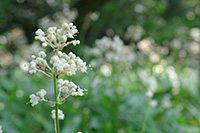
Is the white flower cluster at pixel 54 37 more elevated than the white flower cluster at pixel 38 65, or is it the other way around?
the white flower cluster at pixel 54 37

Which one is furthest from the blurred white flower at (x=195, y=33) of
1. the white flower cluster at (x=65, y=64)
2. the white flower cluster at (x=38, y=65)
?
the white flower cluster at (x=38, y=65)

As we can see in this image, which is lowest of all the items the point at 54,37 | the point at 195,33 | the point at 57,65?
the point at 57,65

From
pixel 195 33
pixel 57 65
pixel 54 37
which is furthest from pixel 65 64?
pixel 195 33

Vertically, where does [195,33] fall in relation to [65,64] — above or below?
above

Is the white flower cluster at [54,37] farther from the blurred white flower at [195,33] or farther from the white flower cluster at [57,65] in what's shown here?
the blurred white flower at [195,33]

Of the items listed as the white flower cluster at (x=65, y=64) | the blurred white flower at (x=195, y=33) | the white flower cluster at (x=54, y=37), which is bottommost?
the white flower cluster at (x=65, y=64)

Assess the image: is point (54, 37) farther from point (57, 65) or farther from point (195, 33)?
point (195, 33)

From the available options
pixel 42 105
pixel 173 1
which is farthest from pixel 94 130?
pixel 173 1

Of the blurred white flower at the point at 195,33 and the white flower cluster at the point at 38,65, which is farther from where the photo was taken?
the blurred white flower at the point at 195,33

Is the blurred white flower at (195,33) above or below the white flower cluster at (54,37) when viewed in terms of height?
above

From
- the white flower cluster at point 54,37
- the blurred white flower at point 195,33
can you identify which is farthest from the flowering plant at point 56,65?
the blurred white flower at point 195,33

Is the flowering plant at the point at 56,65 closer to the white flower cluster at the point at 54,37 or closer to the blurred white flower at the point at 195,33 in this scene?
the white flower cluster at the point at 54,37
